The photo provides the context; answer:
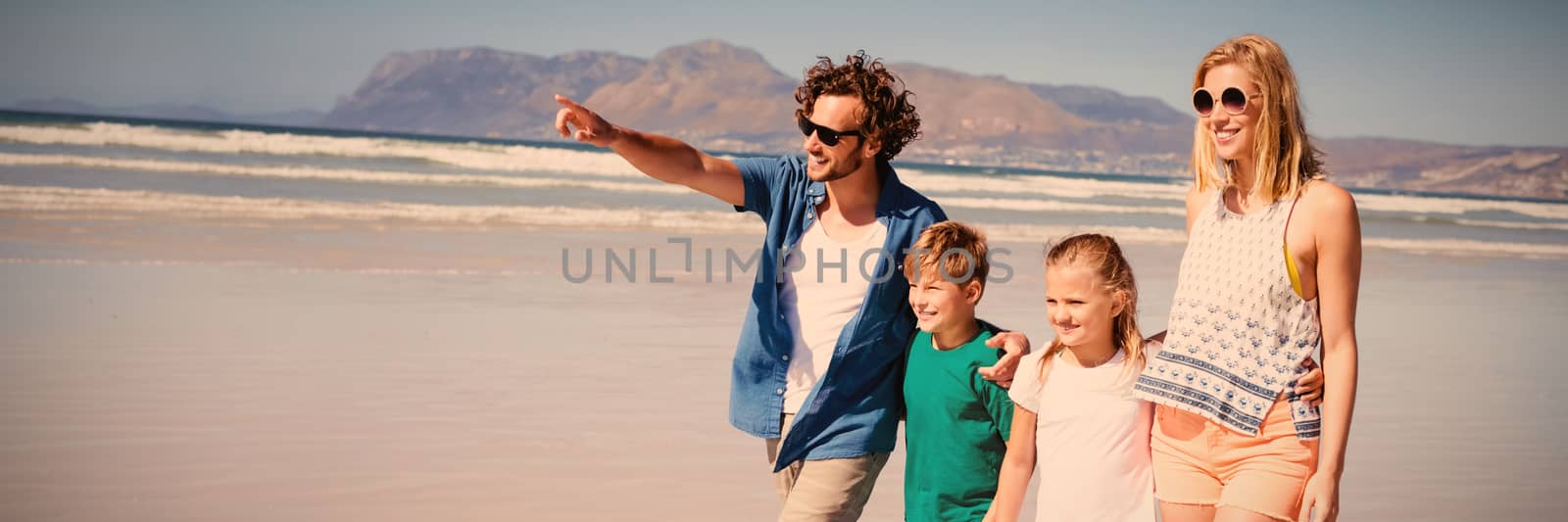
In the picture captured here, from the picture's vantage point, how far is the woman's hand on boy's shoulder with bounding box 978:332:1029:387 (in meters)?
2.87

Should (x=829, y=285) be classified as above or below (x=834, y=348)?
above

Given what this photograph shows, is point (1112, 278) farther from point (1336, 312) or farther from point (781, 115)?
point (781, 115)

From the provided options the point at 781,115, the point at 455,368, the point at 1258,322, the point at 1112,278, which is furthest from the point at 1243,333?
the point at 781,115

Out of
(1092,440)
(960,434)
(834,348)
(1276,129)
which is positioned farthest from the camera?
(834,348)

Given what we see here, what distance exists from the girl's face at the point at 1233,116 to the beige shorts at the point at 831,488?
1.16 meters

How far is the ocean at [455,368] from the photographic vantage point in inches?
191

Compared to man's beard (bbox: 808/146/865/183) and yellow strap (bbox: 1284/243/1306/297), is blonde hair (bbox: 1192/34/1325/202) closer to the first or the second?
yellow strap (bbox: 1284/243/1306/297)

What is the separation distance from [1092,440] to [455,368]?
4745 millimetres

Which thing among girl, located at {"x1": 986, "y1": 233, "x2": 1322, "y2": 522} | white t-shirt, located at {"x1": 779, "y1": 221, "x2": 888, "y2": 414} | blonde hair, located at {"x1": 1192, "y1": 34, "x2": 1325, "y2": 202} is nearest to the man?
white t-shirt, located at {"x1": 779, "y1": 221, "x2": 888, "y2": 414}

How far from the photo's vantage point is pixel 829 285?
313cm

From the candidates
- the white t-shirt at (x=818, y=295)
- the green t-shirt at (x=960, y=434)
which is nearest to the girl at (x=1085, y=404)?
the green t-shirt at (x=960, y=434)

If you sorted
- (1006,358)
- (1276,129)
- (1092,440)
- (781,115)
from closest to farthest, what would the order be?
(1276,129), (1092,440), (1006,358), (781,115)

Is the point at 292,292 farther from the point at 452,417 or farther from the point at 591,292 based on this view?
the point at 452,417

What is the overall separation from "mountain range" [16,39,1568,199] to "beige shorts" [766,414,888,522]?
66980 millimetres
